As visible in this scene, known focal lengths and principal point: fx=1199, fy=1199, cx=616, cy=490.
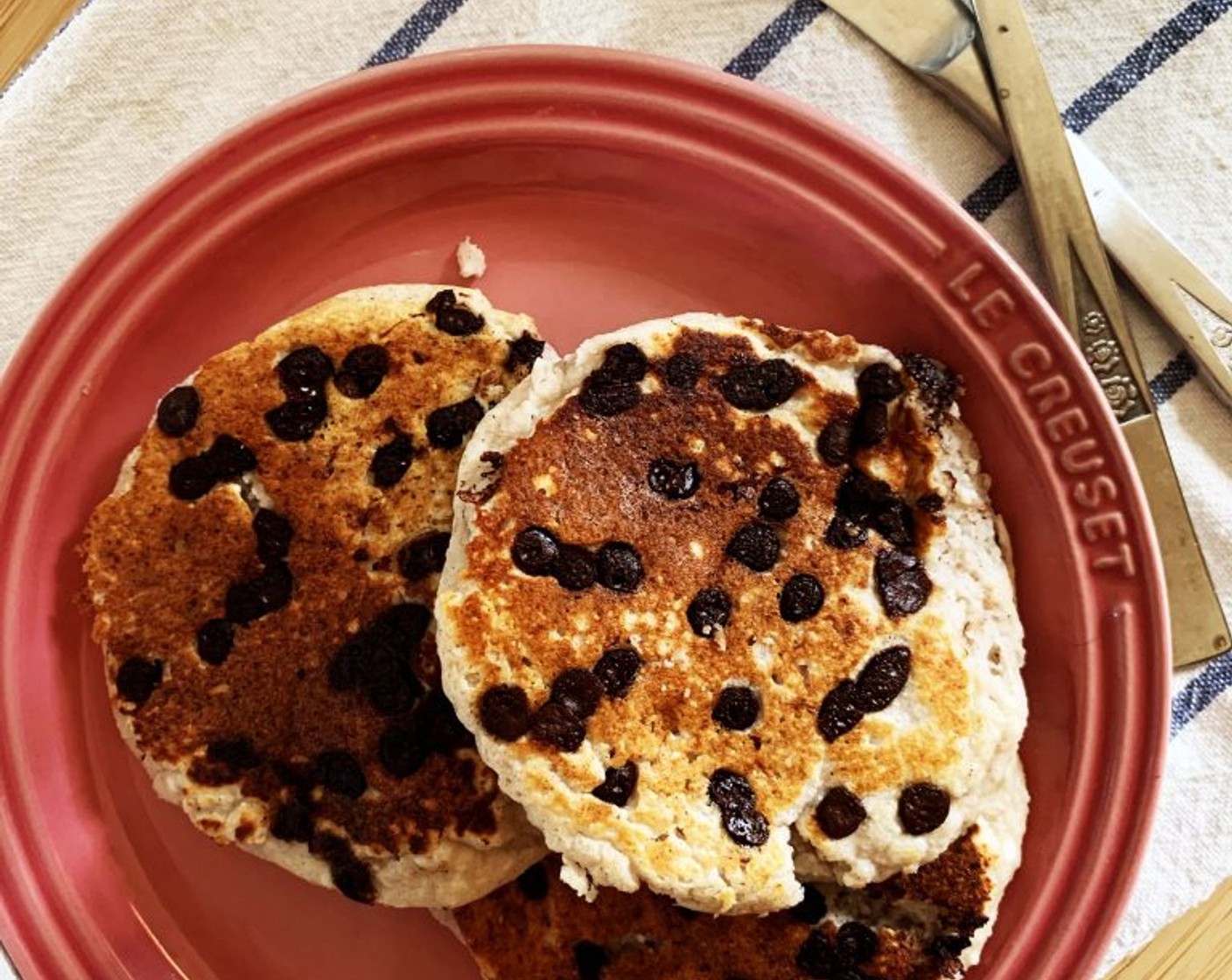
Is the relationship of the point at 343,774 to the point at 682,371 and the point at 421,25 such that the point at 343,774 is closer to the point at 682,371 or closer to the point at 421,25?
the point at 682,371

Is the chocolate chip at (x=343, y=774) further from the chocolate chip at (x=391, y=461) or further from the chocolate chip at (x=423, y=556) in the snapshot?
the chocolate chip at (x=391, y=461)

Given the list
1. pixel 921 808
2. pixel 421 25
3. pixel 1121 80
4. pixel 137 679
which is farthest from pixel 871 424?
pixel 137 679

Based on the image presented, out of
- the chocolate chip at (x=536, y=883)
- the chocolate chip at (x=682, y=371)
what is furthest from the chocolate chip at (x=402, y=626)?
the chocolate chip at (x=682, y=371)

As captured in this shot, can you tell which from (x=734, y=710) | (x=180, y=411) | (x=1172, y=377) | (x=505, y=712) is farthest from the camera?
(x=1172, y=377)

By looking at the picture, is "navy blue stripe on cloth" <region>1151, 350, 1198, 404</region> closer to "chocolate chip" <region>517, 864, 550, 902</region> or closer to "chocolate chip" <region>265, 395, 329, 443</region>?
"chocolate chip" <region>517, 864, 550, 902</region>

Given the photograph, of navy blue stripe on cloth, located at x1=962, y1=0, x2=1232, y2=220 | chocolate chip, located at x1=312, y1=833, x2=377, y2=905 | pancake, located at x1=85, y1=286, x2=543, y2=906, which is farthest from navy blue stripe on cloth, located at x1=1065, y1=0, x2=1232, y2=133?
chocolate chip, located at x1=312, y1=833, x2=377, y2=905

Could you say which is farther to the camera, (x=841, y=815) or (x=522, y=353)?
(x=522, y=353)

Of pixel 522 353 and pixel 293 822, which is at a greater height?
pixel 522 353
